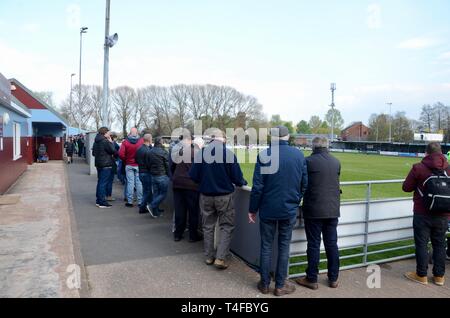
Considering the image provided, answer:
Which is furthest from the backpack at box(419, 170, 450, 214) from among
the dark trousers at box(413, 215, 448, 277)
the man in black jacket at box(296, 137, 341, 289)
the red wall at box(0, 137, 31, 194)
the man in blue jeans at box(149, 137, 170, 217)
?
the red wall at box(0, 137, 31, 194)

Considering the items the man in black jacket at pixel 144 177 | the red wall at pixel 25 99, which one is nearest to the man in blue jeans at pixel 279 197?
the man in black jacket at pixel 144 177

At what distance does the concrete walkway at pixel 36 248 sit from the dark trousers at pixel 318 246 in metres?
2.85

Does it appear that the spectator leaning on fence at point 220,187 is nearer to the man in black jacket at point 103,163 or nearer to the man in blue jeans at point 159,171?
the man in blue jeans at point 159,171

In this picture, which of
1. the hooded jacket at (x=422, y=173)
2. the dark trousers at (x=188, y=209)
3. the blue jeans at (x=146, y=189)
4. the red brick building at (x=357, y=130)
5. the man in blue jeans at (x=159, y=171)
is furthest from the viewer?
the red brick building at (x=357, y=130)

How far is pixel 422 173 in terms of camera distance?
514 cm

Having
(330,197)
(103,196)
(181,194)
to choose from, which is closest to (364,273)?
(330,197)

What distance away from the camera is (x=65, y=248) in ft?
19.8

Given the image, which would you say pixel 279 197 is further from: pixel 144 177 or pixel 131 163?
pixel 131 163

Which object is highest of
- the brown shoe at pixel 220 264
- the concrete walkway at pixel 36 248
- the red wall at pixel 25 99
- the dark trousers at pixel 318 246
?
the red wall at pixel 25 99

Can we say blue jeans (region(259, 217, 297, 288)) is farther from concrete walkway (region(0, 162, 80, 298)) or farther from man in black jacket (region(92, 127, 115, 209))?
man in black jacket (region(92, 127, 115, 209))

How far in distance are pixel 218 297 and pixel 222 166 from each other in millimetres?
1839

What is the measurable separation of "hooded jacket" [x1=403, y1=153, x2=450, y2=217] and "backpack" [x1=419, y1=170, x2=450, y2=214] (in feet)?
0.20

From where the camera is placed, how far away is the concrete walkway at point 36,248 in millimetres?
4488
